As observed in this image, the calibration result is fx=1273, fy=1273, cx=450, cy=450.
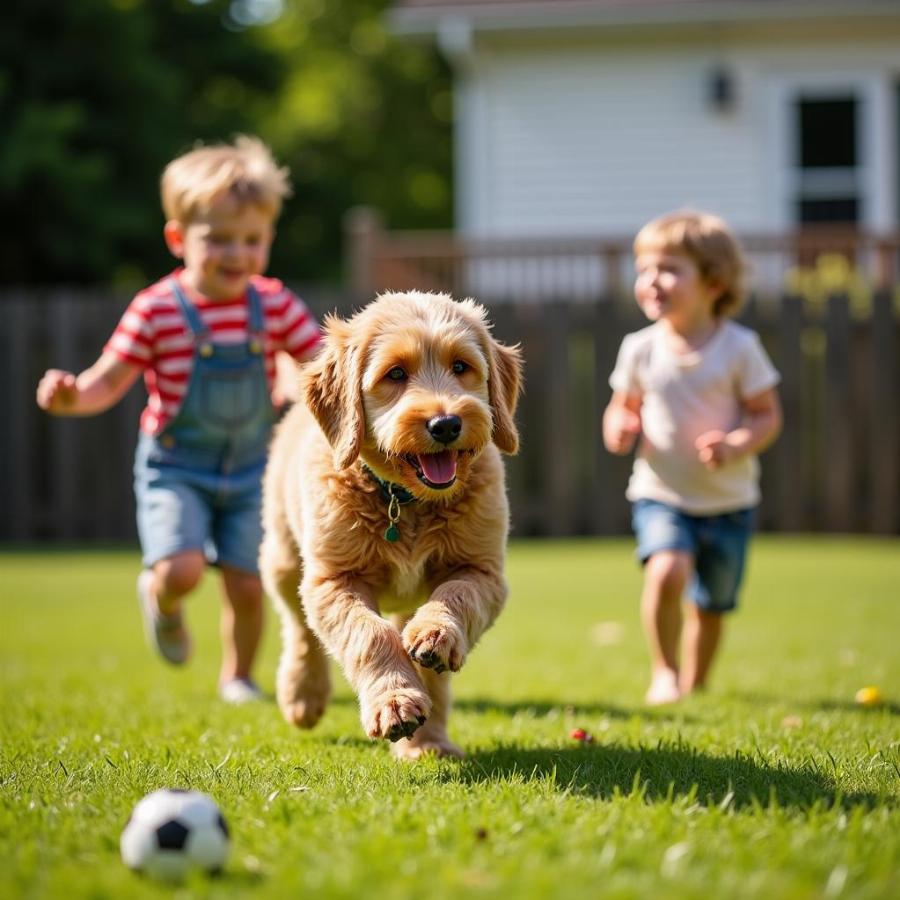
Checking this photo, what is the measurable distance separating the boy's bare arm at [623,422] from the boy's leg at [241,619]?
5.57ft

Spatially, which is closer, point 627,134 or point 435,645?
point 435,645

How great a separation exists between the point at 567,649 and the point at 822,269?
7.71 meters

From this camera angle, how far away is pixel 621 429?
18.2 feet

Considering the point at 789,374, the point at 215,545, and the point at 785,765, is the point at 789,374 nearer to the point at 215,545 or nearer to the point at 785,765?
the point at 215,545

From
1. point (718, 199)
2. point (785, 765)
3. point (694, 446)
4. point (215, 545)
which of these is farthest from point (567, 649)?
point (718, 199)

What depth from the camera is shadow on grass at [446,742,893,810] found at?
3.16m

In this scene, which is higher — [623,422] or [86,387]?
[86,387]

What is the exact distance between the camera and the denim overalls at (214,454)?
5426mm

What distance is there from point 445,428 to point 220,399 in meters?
2.14

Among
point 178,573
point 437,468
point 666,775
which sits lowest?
point 666,775

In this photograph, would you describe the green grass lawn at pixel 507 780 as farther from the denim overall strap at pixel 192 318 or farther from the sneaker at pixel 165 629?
the denim overall strap at pixel 192 318

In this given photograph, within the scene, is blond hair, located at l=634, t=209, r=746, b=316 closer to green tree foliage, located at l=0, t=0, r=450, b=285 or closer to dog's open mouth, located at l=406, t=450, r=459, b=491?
dog's open mouth, located at l=406, t=450, r=459, b=491

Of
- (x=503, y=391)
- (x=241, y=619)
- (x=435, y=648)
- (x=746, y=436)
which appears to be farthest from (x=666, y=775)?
(x=241, y=619)

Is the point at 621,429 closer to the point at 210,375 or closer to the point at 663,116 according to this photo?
the point at 210,375
